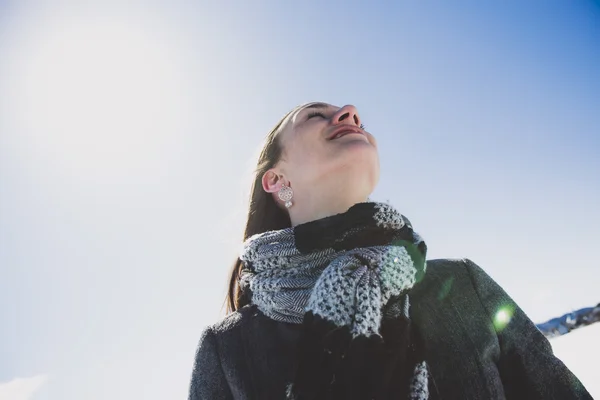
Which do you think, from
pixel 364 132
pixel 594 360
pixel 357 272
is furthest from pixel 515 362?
pixel 594 360

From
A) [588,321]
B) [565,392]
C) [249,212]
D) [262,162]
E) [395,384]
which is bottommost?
[588,321]

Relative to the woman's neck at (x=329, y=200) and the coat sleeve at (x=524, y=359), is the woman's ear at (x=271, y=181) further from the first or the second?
the coat sleeve at (x=524, y=359)

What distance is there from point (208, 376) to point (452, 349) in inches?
40.6

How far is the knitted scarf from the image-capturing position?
44.1 inches

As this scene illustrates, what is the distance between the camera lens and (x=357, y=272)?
1.32 m

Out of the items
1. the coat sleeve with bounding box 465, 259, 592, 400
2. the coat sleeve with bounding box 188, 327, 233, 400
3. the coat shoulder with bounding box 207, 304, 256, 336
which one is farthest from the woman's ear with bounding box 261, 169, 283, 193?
the coat sleeve with bounding box 465, 259, 592, 400

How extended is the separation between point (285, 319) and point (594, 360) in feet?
13.6

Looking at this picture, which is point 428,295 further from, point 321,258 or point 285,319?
point 285,319

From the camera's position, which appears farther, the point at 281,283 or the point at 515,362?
the point at 281,283

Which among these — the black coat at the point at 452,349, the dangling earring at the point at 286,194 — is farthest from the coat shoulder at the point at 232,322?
the dangling earring at the point at 286,194

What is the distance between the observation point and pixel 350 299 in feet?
4.13

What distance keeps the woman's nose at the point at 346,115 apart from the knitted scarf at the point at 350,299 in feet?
2.17

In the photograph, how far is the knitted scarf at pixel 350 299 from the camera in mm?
1121

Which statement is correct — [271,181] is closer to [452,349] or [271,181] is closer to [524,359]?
[452,349]
